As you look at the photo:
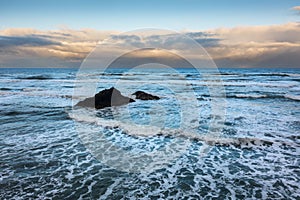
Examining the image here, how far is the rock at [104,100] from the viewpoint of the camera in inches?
516

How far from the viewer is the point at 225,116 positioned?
1109 cm

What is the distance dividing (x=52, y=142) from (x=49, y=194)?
3099 millimetres

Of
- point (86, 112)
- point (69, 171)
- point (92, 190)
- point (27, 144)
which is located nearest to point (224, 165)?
point (92, 190)

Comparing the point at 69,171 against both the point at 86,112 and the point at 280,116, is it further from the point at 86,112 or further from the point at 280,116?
the point at 280,116

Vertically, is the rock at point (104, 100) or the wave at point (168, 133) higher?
the rock at point (104, 100)

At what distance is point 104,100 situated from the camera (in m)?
13.4

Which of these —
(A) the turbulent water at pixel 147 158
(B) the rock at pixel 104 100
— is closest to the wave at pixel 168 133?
(A) the turbulent water at pixel 147 158

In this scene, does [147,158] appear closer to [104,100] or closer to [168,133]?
[168,133]

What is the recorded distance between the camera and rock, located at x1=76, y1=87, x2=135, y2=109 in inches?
516

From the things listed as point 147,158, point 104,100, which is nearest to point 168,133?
point 147,158

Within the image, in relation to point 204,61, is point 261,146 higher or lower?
lower

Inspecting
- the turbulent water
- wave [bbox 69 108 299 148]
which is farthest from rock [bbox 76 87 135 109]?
the turbulent water

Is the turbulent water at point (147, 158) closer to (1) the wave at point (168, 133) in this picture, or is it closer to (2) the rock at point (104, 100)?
(1) the wave at point (168, 133)

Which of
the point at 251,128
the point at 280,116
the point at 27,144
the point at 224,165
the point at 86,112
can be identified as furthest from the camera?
the point at 86,112
